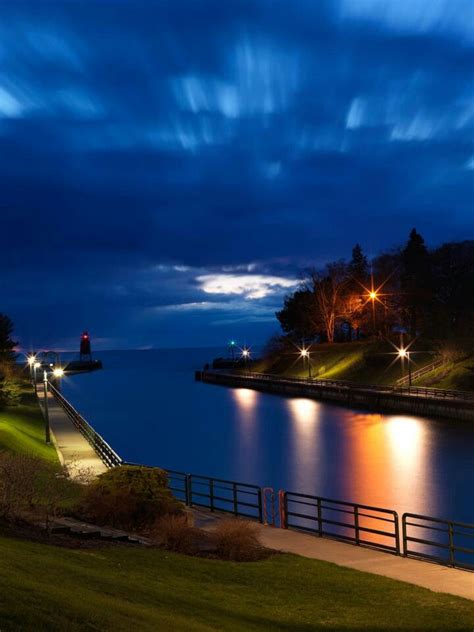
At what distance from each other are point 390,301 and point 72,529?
86561 mm

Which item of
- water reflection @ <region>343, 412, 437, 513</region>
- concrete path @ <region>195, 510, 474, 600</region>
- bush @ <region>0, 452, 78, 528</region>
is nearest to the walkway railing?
concrete path @ <region>195, 510, 474, 600</region>

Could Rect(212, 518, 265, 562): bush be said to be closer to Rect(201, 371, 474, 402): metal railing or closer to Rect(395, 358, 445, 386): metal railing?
Rect(201, 371, 474, 402): metal railing

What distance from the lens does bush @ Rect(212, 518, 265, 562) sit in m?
15.5

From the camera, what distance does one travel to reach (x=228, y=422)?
68.1m

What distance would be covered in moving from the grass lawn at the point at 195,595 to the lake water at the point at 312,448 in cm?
1620

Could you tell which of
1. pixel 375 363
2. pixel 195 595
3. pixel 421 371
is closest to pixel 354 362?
pixel 375 363

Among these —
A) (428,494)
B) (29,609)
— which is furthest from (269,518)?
(29,609)

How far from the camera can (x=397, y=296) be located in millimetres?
97062

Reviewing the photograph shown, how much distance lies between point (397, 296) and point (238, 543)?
8440 centimetres

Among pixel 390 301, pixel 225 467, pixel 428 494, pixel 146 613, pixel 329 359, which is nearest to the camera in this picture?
pixel 146 613

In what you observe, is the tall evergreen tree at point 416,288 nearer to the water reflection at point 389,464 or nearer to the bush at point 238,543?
the water reflection at point 389,464

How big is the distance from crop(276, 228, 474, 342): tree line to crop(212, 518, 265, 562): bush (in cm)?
6224

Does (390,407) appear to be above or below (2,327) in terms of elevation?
below

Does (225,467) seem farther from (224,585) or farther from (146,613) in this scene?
(146,613)
